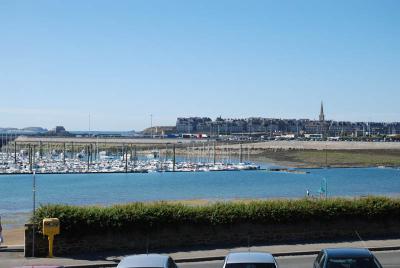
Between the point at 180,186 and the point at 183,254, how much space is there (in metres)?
74.4

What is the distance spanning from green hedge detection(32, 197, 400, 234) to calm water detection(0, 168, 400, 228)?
101 ft

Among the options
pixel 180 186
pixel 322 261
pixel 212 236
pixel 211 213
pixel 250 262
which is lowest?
pixel 180 186

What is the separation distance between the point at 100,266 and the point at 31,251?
9.00 ft

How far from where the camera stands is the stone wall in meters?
20.7

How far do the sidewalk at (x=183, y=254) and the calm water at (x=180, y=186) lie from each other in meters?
31.3

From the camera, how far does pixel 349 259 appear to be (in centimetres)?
1262

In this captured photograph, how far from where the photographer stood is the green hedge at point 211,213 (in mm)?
20922

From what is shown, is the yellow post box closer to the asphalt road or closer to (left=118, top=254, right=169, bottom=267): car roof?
the asphalt road

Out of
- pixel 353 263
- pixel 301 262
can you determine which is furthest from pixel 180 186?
pixel 353 263

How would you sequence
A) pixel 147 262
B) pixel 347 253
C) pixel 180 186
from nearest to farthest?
pixel 147 262
pixel 347 253
pixel 180 186

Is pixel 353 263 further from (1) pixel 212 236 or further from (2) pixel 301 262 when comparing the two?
(1) pixel 212 236

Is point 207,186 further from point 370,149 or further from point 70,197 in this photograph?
point 370,149

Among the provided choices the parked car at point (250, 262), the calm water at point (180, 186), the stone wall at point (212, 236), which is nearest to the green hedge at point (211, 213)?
the stone wall at point (212, 236)

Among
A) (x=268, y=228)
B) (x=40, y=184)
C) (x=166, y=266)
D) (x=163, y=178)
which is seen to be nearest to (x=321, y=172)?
(x=163, y=178)
